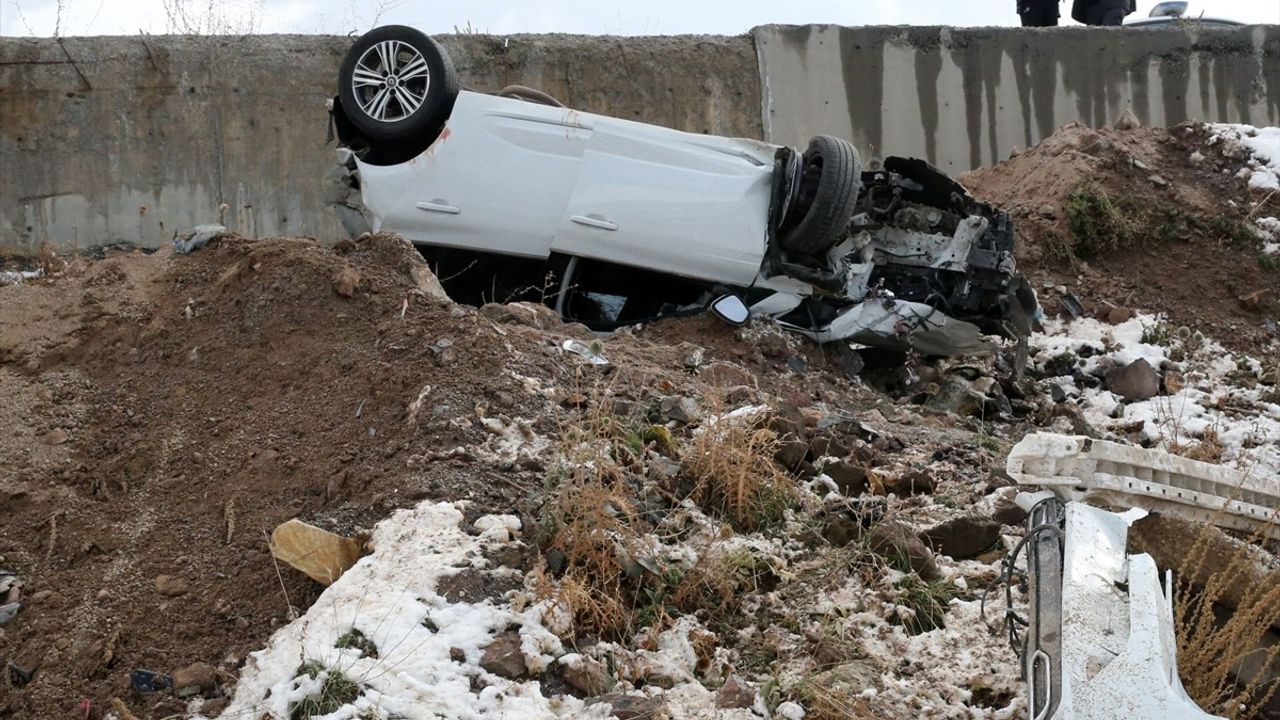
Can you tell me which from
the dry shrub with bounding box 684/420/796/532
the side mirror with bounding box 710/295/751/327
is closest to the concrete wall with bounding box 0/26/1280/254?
the side mirror with bounding box 710/295/751/327

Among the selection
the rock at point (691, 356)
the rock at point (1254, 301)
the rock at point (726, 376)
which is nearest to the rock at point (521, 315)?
the rock at point (691, 356)

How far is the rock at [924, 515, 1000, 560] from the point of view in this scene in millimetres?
4508

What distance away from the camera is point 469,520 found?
429 cm

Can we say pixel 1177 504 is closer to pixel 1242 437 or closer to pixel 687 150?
pixel 1242 437

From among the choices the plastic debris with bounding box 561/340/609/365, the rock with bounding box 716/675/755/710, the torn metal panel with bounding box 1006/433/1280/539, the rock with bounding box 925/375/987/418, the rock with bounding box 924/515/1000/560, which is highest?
the torn metal panel with bounding box 1006/433/1280/539

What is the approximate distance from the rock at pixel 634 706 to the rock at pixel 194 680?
38.9 inches

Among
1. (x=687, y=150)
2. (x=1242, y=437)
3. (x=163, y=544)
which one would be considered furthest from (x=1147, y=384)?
(x=163, y=544)

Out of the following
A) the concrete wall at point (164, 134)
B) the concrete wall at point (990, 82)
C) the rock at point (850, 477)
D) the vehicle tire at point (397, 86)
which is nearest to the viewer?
the rock at point (850, 477)

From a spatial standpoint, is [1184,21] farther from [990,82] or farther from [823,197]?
[823,197]

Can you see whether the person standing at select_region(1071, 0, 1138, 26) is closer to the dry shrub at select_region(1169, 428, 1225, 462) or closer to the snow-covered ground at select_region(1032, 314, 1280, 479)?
the snow-covered ground at select_region(1032, 314, 1280, 479)

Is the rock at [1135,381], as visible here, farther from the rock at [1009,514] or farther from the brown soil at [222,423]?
the rock at [1009,514]

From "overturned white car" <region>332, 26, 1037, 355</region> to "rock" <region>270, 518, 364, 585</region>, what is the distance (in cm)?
278

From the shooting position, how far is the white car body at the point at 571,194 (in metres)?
6.95

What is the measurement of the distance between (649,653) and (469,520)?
720 millimetres
